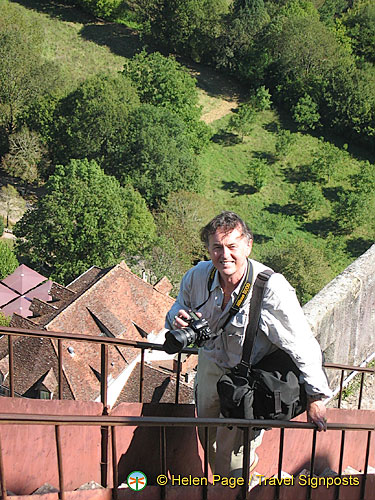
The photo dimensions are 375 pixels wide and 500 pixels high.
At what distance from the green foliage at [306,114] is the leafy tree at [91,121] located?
1302 centimetres

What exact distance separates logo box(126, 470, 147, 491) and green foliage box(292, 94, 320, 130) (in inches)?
1676

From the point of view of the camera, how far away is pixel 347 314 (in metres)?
7.46

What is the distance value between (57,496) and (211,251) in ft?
5.92

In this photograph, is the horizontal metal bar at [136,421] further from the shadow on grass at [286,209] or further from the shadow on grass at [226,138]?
the shadow on grass at [226,138]

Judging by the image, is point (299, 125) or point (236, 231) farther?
point (299, 125)

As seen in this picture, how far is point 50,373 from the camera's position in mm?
18500

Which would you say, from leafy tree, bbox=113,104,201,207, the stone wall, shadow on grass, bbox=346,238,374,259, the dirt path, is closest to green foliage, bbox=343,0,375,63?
the dirt path

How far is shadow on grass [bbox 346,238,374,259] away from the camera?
3638cm

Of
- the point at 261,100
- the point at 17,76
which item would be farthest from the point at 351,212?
the point at 17,76

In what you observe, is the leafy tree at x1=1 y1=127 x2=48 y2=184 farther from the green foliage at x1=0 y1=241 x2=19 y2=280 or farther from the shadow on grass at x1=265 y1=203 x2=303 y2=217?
the shadow on grass at x1=265 y1=203 x2=303 y2=217

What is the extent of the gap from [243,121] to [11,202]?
16.5m

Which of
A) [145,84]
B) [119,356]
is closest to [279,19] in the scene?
[145,84]

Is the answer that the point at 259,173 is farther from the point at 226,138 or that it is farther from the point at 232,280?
the point at 232,280

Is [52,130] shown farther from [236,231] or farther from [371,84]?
[236,231]
